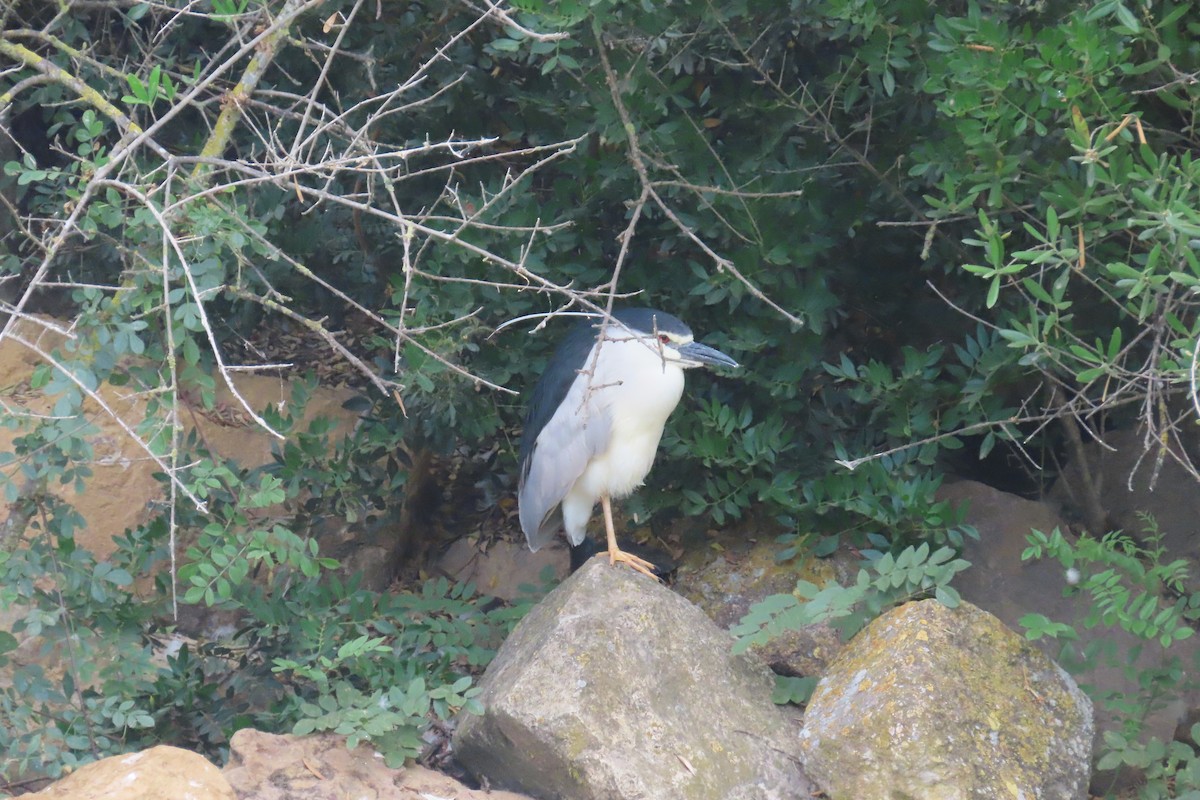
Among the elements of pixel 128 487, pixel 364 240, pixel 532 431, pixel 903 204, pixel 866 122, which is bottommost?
pixel 128 487

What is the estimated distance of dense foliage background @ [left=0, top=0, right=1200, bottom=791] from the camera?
299cm

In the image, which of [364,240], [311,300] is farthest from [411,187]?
[311,300]

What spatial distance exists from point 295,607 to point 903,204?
244 centimetres

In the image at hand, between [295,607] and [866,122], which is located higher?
[866,122]

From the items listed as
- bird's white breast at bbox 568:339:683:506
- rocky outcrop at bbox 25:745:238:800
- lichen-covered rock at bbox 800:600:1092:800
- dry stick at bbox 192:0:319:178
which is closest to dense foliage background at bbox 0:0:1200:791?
dry stick at bbox 192:0:319:178

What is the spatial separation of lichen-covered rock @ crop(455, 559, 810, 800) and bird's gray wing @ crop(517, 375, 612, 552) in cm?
72

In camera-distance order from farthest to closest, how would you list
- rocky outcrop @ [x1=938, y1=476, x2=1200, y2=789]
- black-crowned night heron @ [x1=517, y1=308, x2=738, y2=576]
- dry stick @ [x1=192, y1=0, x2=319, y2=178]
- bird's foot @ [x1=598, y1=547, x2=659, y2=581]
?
1. bird's foot @ [x1=598, y1=547, x2=659, y2=581]
2. black-crowned night heron @ [x1=517, y1=308, x2=738, y2=576]
3. rocky outcrop @ [x1=938, y1=476, x2=1200, y2=789]
4. dry stick @ [x1=192, y1=0, x2=319, y2=178]

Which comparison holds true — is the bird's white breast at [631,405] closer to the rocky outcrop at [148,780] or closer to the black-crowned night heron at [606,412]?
the black-crowned night heron at [606,412]

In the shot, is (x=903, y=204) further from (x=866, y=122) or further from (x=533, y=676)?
(x=533, y=676)

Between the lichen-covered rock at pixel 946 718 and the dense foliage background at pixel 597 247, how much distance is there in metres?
0.60

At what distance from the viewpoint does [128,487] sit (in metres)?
4.54

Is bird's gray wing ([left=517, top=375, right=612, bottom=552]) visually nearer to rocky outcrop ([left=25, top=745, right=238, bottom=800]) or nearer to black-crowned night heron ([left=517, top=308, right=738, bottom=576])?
black-crowned night heron ([left=517, top=308, right=738, bottom=576])

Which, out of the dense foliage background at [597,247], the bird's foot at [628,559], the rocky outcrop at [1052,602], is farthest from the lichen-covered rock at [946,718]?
the bird's foot at [628,559]

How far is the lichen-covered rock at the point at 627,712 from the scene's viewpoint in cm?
296
